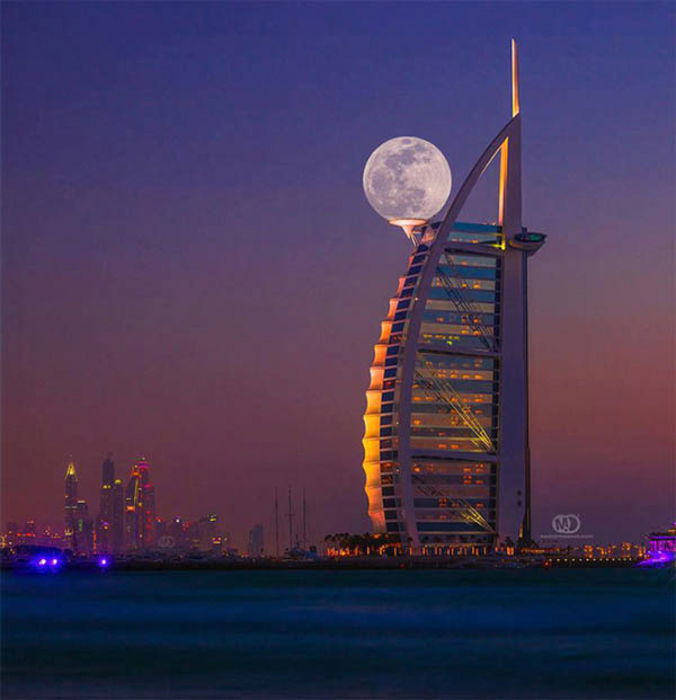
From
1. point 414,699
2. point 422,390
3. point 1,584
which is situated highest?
point 422,390

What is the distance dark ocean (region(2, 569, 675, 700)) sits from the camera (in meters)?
58.8

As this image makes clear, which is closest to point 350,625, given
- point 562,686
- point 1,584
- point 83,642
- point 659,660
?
point 83,642

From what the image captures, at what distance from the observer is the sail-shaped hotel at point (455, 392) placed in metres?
158

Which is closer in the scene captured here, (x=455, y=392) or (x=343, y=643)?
(x=343, y=643)

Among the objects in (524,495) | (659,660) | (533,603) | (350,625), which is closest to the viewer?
(659,660)

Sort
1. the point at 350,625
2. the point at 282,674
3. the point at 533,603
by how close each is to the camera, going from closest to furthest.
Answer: the point at 282,674, the point at 350,625, the point at 533,603

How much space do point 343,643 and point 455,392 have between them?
87295 mm

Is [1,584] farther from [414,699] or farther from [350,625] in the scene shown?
[414,699]

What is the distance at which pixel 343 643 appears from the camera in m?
75.7

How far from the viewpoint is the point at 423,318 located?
158m

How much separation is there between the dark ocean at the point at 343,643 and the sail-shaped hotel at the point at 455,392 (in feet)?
96.8

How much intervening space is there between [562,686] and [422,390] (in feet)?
333

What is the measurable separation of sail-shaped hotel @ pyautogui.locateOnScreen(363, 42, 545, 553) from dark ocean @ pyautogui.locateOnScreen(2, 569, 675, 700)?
96.8ft

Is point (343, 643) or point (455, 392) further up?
point (455, 392)
